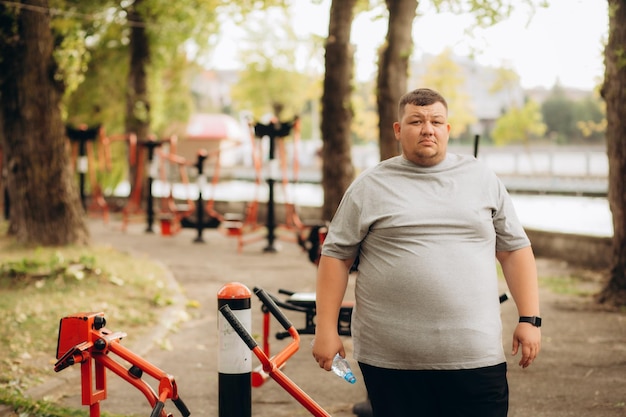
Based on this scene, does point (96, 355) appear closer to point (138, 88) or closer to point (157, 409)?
point (157, 409)

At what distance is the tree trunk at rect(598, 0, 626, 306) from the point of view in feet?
29.8

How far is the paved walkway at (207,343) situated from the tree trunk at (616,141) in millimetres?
3491

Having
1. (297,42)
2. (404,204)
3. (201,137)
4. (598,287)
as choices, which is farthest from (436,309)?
(201,137)

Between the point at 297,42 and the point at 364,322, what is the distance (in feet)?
145

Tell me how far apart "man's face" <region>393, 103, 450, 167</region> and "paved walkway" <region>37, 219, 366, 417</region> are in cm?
269

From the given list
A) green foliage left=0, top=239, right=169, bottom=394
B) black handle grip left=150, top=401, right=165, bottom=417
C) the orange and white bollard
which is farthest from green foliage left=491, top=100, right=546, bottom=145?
black handle grip left=150, top=401, right=165, bottom=417

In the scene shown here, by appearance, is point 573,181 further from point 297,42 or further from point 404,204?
point 404,204

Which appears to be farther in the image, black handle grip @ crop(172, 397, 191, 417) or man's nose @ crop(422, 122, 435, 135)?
black handle grip @ crop(172, 397, 191, 417)

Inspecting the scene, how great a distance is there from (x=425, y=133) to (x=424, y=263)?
1.52 feet

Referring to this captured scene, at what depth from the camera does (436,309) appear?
3.04 m

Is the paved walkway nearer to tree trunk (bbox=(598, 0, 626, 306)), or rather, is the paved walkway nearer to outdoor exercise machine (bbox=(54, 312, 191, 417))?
outdoor exercise machine (bbox=(54, 312, 191, 417))

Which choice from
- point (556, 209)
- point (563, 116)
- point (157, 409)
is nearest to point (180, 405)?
point (157, 409)

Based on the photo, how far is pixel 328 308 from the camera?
317 cm

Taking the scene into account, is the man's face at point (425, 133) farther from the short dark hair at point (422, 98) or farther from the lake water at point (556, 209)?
the lake water at point (556, 209)
